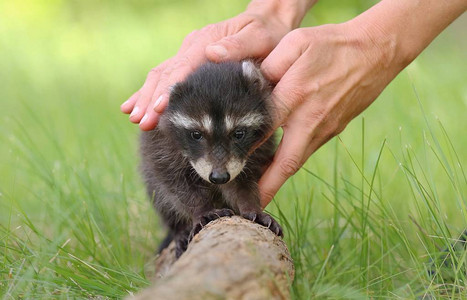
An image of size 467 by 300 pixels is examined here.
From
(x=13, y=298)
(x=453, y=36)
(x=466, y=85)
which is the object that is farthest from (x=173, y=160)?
(x=453, y=36)

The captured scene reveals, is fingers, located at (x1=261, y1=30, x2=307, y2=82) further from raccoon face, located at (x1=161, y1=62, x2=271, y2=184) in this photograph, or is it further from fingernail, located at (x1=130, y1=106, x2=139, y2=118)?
fingernail, located at (x1=130, y1=106, x2=139, y2=118)

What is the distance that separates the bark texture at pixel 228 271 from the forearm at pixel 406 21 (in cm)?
156

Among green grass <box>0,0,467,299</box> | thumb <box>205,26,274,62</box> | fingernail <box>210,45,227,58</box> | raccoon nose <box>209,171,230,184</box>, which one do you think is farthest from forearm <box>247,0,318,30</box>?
raccoon nose <box>209,171,230,184</box>

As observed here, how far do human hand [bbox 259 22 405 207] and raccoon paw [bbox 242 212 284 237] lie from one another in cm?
24

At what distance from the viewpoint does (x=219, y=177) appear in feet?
11.2

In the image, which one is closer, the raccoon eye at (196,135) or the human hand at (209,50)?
the raccoon eye at (196,135)

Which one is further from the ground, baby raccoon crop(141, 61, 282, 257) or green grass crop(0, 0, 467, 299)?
baby raccoon crop(141, 61, 282, 257)

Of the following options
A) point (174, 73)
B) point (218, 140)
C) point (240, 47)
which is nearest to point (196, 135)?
point (218, 140)

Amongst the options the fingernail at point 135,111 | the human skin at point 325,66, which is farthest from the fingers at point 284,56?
the fingernail at point 135,111

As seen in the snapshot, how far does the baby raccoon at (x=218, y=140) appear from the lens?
11.4 feet

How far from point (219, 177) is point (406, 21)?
1.42m

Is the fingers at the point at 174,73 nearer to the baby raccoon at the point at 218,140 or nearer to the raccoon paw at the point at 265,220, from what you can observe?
the baby raccoon at the point at 218,140

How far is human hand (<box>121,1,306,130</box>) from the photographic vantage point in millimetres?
3727

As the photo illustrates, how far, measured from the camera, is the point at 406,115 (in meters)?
5.69
